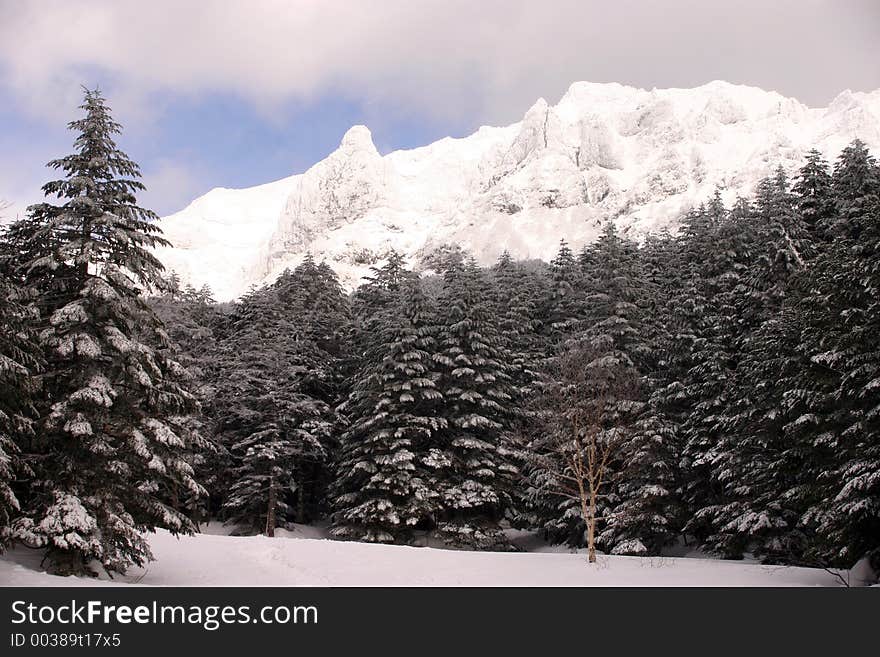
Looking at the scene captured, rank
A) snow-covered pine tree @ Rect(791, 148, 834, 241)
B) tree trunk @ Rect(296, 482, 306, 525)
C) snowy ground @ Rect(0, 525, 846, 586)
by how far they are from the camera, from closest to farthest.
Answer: snowy ground @ Rect(0, 525, 846, 586) < snow-covered pine tree @ Rect(791, 148, 834, 241) < tree trunk @ Rect(296, 482, 306, 525)

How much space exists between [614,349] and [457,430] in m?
8.82

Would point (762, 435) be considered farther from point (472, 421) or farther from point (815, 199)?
point (815, 199)

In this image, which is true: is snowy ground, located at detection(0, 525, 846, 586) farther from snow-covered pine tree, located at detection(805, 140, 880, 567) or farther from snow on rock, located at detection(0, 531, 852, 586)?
snow-covered pine tree, located at detection(805, 140, 880, 567)

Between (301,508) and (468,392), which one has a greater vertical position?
(468,392)

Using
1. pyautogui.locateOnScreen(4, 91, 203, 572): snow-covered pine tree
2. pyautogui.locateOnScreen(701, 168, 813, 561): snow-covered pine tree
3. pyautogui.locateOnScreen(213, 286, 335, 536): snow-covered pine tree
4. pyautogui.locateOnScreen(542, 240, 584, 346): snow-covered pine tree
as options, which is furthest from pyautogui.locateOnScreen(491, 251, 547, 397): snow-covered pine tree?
pyautogui.locateOnScreen(4, 91, 203, 572): snow-covered pine tree

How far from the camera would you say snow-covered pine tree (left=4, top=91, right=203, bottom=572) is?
1398cm

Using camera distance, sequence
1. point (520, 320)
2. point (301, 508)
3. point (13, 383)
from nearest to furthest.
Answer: point (13, 383) < point (301, 508) < point (520, 320)

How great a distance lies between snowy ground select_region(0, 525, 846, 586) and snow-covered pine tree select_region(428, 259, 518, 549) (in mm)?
7139

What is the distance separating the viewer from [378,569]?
776 inches

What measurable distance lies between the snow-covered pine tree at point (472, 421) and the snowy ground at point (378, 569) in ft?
23.4

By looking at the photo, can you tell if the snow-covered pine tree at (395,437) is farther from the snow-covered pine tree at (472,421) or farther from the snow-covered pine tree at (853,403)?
the snow-covered pine tree at (853,403)

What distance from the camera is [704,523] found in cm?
2864

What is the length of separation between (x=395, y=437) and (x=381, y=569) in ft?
43.1

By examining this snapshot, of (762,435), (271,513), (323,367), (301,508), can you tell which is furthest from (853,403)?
(301,508)
